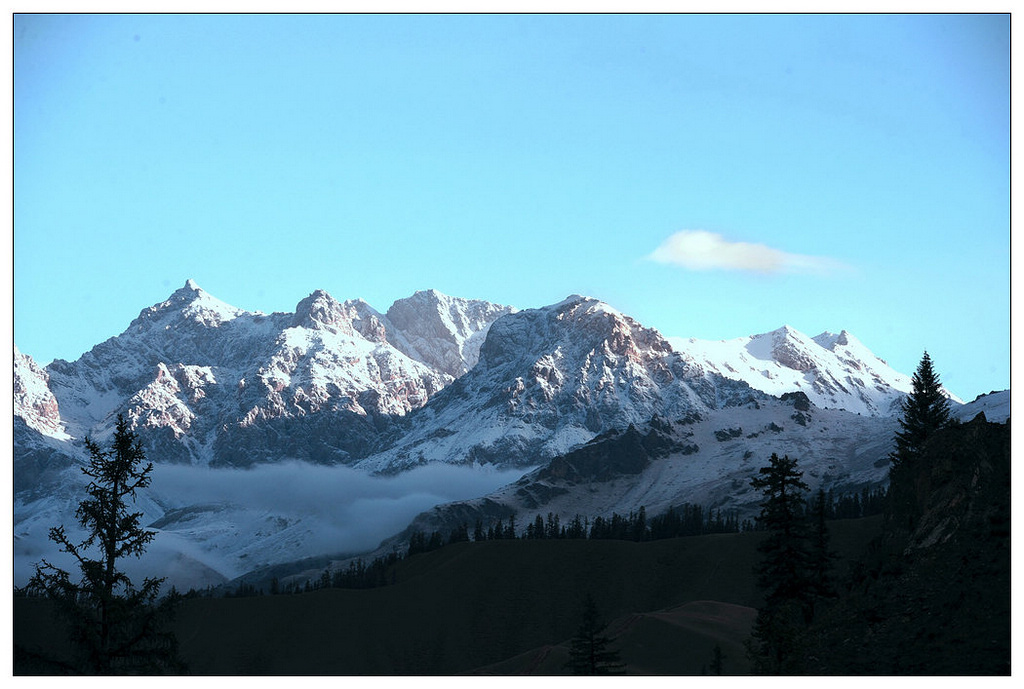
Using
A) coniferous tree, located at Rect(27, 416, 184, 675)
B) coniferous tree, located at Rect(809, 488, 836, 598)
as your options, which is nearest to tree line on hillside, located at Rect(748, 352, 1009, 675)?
coniferous tree, located at Rect(809, 488, 836, 598)

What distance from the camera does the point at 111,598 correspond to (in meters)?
45.1

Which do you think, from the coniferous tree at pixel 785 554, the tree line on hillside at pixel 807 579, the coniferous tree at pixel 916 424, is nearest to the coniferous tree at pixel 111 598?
the tree line on hillside at pixel 807 579

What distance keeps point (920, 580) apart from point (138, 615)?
1348 inches

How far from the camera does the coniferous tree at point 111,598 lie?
147ft

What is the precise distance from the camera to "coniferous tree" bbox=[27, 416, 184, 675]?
44938 millimetres

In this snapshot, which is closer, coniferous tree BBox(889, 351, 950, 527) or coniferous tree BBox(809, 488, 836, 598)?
coniferous tree BBox(809, 488, 836, 598)

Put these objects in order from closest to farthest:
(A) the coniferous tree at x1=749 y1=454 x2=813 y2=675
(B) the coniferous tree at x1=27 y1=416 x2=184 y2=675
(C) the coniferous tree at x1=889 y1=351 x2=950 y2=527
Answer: (B) the coniferous tree at x1=27 y1=416 x2=184 y2=675 → (A) the coniferous tree at x1=749 y1=454 x2=813 y2=675 → (C) the coniferous tree at x1=889 y1=351 x2=950 y2=527

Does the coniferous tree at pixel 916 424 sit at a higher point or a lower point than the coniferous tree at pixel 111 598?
higher

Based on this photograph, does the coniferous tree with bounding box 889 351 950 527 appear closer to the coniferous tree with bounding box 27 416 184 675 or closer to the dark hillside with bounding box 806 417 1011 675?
the dark hillside with bounding box 806 417 1011 675

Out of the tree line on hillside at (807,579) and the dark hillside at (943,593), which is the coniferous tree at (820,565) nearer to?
the tree line on hillside at (807,579)

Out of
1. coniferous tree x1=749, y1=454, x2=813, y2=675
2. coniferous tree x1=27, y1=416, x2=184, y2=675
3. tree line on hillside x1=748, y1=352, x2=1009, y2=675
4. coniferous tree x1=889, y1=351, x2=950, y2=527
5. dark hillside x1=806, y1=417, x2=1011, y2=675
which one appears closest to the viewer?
coniferous tree x1=27, y1=416, x2=184, y2=675

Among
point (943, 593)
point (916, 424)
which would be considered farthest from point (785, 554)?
point (916, 424)

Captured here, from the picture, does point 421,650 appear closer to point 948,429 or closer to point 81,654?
point 948,429
